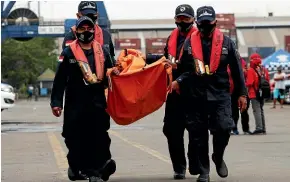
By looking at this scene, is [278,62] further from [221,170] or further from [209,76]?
[209,76]

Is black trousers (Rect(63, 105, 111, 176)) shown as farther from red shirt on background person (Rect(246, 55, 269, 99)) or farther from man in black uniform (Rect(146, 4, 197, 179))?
red shirt on background person (Rect(246, 55, 269, 99))

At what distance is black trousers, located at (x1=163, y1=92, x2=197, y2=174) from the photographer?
9.95m

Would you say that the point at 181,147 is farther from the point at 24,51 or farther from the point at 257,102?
the point at 24,51

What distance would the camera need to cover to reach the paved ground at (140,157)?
1028 centimetres

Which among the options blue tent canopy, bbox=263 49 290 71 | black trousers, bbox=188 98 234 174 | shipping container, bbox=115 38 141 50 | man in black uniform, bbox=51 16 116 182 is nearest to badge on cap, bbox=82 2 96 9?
man in black uniform, bbox=51 16 116 182

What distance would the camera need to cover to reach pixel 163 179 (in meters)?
9.88

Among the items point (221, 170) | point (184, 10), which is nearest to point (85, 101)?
point (184, 10)

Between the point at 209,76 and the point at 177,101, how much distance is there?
0.63 meters

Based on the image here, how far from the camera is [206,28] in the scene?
31.0 feet

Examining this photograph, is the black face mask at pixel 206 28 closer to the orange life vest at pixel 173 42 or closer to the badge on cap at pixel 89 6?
the orange life vest at pixel 173 42

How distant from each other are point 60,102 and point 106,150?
703 millimetres

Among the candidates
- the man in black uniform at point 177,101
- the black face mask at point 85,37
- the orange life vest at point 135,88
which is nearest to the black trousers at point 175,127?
the man in black uniform at point 177,101

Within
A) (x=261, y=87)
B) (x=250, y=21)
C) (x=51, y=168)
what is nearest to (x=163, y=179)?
(x=51, y=168)

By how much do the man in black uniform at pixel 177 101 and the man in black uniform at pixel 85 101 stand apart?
2.69 ft
